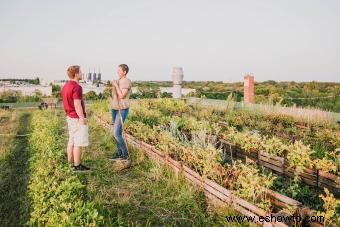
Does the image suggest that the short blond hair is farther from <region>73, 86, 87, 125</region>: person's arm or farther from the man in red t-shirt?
<region>73, 86, 87, 125</region>: person's arm

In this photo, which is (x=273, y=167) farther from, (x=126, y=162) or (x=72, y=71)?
(x=72, y=71)

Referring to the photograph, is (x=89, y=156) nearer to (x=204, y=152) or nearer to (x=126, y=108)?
(x=126, y=108)

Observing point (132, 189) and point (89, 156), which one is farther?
point (89, 156)

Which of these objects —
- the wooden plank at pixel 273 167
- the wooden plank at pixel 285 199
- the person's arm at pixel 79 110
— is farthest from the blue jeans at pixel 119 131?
the wooden plank at pixel 285 199

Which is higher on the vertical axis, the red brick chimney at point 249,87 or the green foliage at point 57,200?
the red brick chimney at point 249,87

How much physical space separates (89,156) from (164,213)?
3.15 meters

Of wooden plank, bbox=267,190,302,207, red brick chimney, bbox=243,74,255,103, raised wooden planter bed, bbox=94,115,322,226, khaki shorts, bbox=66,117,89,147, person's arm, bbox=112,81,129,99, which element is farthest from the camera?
red brick chimney, bbox=243,74,255,103

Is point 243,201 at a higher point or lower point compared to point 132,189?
higher

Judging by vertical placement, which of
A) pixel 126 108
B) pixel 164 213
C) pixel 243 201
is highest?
pixel 126 108

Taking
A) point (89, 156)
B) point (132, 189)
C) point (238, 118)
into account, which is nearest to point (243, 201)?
point (132, 189)

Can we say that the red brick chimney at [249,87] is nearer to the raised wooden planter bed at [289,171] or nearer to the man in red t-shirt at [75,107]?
the raised wooden planter bed at [289,171]

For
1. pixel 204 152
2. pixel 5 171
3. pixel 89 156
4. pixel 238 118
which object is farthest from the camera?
pixel 238 118

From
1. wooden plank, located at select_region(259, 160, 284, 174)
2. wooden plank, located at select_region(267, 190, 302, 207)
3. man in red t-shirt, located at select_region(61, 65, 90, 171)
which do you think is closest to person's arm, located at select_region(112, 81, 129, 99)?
man in red t-shirt, located at select_region(61, 65, 90, 171)

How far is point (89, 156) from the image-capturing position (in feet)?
21.8
